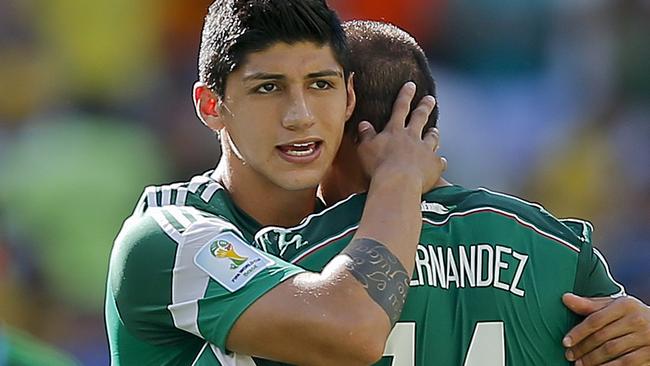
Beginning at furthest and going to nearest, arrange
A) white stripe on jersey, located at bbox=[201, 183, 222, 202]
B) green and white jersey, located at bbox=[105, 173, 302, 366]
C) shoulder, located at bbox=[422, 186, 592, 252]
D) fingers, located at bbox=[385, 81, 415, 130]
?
white stripe on jersey, located at bbox=[201, 183, 222, 202] < fingers, located at bbox=[385, 81, 415, 130] < shoulder, located at bbox=[422, 186, 592, 252] < green and white jersey, located at bbox=[105, 173, 302, 366]

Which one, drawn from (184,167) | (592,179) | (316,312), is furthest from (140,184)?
(316,312)

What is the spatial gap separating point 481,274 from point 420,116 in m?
0.50

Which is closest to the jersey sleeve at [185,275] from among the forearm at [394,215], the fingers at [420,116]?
the forearm at [394,215]

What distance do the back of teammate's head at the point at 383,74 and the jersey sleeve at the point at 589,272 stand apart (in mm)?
515

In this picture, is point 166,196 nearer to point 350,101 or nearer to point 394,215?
point 350,101

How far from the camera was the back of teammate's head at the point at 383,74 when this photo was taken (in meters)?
3.25

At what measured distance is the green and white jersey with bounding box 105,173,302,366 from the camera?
294 cm

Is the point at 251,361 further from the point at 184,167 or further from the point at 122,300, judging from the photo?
the point at 184,167

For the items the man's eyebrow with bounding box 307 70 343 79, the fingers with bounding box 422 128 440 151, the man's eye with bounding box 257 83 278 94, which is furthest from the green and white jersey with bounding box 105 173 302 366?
the fingers with bounding box 422 128 440 151

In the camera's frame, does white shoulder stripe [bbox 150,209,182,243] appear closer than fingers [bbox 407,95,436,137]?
Yes

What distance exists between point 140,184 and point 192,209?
164 inches

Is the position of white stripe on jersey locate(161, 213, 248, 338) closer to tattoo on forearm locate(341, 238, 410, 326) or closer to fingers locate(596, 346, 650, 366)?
tattoo on forearm locate(341, 238, 410, 326)

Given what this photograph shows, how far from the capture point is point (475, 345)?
2959 mm

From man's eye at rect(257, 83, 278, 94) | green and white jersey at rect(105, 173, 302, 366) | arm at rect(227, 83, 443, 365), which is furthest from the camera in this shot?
man's eye at rect(257, 83, 278, 94)
